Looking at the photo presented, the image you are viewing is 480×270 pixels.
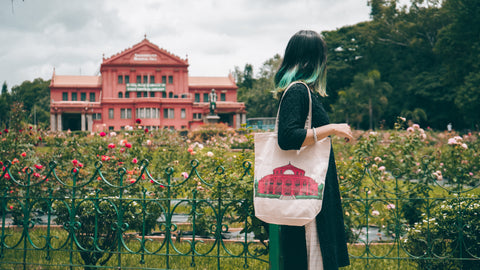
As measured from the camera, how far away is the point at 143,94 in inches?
1818

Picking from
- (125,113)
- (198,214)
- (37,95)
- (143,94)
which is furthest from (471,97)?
(37,95)

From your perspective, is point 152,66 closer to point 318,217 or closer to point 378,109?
point 378,109

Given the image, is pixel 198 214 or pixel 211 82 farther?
pixel 211 82

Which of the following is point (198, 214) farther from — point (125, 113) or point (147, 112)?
point (125, 113)

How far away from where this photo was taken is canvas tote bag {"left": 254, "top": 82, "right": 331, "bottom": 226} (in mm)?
1851

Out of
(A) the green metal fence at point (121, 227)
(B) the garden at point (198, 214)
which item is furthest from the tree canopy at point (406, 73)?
(A) the green metal fence at point (121, 227)

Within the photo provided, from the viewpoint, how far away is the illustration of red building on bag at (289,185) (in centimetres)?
186

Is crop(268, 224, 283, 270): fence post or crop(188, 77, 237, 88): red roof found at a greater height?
crop(188, 77, 237, 88): red roof

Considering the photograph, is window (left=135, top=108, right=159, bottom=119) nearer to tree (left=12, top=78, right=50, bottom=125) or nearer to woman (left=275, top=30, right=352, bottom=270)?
tree (left=12, top=78, right=50, bottom=125)

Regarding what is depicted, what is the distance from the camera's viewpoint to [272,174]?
192cm

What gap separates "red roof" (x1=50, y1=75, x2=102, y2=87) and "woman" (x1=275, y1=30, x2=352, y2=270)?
47517 millimetres

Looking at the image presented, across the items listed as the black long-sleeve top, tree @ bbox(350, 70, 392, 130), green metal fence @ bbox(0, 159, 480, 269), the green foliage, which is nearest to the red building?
tree @ bbox(350, 70, 392, 130)

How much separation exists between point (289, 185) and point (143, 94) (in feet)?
151

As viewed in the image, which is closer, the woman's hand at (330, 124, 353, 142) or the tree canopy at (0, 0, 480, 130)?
the woman's hand at (330, 124, 353, 142)
